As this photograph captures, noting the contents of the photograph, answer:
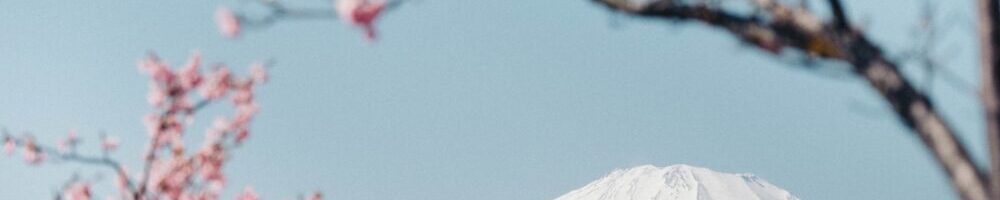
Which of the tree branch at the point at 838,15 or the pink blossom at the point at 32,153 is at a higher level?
the pink blossom at the point at 32,153

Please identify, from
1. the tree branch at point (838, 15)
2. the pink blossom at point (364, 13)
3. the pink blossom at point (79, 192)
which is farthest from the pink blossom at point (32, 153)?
the tree branch at point (838, 15)

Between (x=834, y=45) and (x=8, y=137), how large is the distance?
7390mm

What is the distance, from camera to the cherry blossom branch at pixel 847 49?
3209 mm

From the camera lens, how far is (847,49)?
3541 mm

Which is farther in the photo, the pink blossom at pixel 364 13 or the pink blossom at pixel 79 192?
the pink blossom at pixel 79 192

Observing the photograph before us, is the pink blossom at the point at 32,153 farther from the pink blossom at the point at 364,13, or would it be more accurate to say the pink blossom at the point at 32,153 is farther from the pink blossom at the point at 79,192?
the pink blossom at the point at 364,13

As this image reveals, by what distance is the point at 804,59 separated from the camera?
377 centimetres

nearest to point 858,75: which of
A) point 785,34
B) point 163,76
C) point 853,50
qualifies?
point 853,50

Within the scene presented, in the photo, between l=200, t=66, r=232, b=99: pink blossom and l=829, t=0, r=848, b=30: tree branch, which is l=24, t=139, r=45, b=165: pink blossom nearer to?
l=200, t=66, r=232, b=99: pink blossom

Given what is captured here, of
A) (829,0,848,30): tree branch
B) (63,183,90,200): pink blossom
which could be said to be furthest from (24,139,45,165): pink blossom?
(829,0,848,30): tree branch

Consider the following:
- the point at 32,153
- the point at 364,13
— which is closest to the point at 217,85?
the point at 32,153

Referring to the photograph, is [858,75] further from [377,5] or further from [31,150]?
[31,150]

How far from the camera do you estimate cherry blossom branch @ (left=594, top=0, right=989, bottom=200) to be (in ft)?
A: 10.5

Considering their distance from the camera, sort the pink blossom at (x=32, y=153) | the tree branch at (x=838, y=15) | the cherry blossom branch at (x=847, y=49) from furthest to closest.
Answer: the pink blossom at (x=32, y=153) → the tree branch at (x=838, y=15) → the cherry blossom branch at (x=847, y=49)
